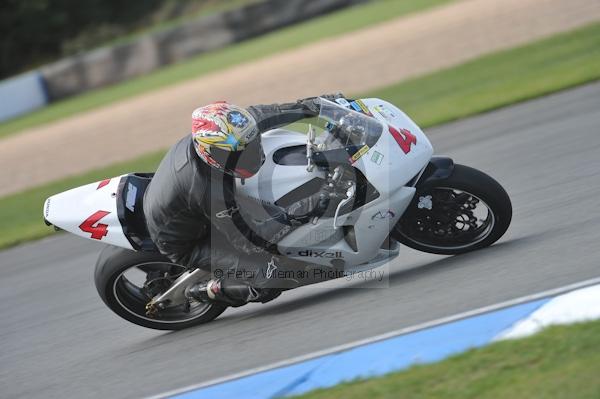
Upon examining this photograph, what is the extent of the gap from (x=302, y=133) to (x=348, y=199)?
0.67 m

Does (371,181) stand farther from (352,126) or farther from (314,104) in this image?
(314,104)

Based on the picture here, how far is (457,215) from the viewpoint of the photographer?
5305 millimetres

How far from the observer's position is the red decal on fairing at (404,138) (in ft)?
16.6

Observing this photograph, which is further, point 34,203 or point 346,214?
point 34,203

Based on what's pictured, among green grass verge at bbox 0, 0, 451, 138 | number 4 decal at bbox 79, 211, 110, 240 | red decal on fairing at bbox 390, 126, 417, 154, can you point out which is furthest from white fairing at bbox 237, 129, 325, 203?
green grass verge at bbox 0, 0, 451, 138

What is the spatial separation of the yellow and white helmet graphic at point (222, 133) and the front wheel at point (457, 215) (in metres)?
1.16

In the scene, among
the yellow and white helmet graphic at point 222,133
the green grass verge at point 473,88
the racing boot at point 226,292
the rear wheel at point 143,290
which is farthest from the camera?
the green grass verge at point 473,88

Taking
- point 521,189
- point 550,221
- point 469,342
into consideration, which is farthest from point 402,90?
point 469,342

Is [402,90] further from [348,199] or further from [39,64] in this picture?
[39,64]

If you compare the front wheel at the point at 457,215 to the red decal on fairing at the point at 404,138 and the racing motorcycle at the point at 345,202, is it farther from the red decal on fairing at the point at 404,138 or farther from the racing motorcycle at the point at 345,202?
the red decal on fairing at the point at 404,138

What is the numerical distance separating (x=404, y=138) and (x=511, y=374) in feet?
5.95

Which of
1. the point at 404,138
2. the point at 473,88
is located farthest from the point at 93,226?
the point at 473,88

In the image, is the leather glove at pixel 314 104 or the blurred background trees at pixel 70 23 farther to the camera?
the blurred background trees at pixel 70 23

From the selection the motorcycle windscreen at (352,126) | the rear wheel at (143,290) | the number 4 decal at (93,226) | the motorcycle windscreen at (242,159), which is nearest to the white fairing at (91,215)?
the number 4 decal at (93,226)
